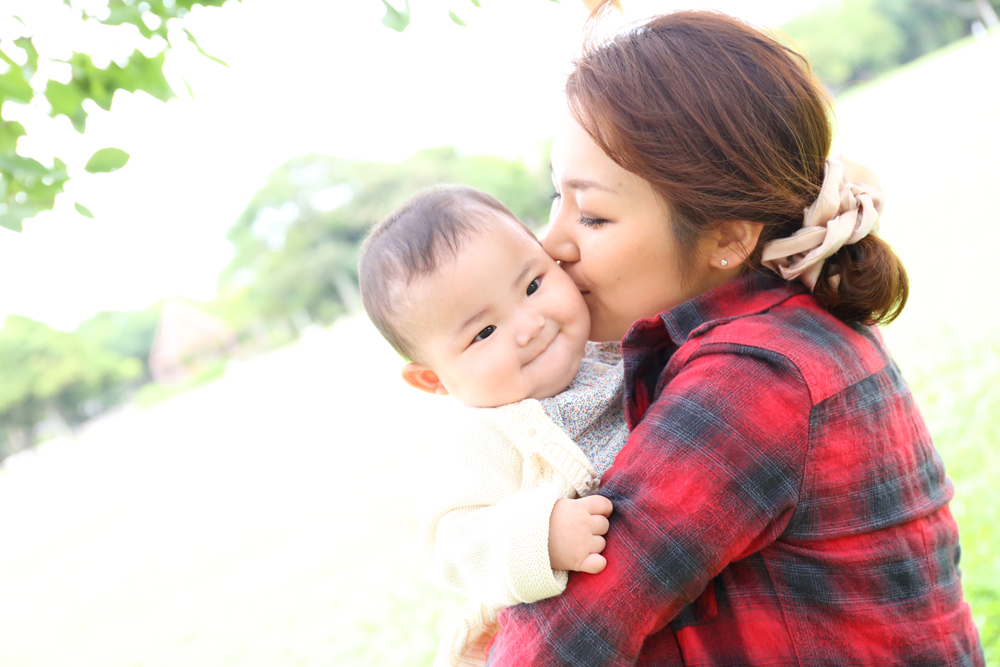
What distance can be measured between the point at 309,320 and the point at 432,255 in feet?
184

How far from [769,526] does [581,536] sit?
0.35 m

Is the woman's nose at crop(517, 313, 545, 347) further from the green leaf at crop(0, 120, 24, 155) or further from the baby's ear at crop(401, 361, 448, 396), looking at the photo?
the green leaf at crop(0, 120, 24, 155)

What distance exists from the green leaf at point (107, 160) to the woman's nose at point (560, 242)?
1.17 meters

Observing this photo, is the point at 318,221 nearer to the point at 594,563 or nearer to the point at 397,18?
the point at 397,18

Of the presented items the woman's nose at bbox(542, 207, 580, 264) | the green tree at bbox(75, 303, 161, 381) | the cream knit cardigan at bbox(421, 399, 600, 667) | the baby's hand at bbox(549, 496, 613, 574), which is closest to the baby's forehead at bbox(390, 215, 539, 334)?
the woman's nose at bbox(542, 207, 580, 264)

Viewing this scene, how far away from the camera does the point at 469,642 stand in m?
1.78

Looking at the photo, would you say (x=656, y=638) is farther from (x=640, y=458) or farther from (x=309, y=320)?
(x=309, y=320)

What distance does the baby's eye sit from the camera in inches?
73.4

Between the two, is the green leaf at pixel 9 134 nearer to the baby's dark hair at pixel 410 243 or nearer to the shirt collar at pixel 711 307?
the baby's dark hair at pixel 410 243

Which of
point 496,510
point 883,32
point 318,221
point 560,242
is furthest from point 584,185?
point 883,32

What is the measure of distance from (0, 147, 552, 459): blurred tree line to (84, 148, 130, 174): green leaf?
40924 mm

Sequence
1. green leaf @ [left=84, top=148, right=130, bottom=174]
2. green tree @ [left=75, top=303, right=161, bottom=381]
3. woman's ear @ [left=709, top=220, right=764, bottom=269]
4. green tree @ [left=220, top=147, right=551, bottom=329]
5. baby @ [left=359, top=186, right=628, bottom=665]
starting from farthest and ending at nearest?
green tree @ [left=75, top=303, right=161, bottom=381] < green tree @ [left=220, top=147, right=551, bottom=329] < green leaf @ [left=84, top=148, right=130, bottom=174] < woman's ear @ [left=709, top=220, right=764, bottom=269] < baby @ [left=359, top=186, right=628, bottom=665]

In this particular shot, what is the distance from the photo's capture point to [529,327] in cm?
183

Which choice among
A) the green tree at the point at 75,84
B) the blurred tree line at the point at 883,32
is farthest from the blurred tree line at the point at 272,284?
the green tree at the point at 75,84
